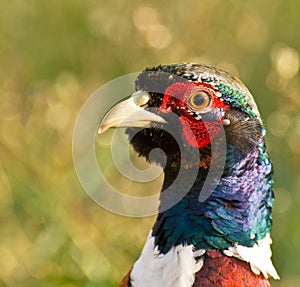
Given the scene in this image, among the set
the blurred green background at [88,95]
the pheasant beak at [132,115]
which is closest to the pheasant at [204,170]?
the pheasant beak at [132,115]

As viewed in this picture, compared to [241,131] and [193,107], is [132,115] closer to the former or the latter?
[193,107]

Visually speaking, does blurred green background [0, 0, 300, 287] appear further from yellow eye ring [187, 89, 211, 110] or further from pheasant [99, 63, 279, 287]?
yellow eye ring [187, 89, 211, 110]

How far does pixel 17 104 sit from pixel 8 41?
2.43 feet

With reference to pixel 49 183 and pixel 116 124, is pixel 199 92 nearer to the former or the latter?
pixel 116 124

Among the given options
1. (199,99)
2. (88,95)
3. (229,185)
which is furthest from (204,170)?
(88,95)

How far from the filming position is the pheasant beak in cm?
216

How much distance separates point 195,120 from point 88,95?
156cm

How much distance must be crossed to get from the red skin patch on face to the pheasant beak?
0.04m

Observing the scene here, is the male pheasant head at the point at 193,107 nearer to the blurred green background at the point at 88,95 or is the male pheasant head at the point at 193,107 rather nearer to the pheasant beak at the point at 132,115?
the pheasant beak at the point at 132,115

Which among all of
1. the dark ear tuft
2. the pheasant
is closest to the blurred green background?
the pheasant

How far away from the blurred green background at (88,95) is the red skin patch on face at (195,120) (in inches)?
41.4

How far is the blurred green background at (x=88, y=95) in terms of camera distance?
319cm

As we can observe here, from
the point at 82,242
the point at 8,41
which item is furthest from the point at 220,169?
the point at 8,41

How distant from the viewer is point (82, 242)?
3.16m
